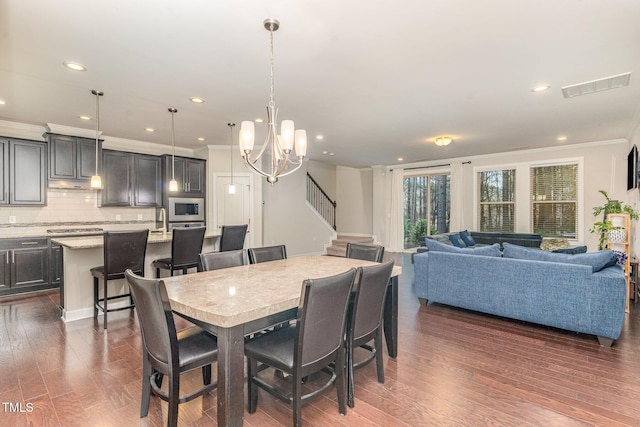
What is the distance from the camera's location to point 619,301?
9.61 ft

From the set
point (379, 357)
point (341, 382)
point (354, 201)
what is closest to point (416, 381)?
point (379, 357)

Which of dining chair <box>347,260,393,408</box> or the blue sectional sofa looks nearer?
dining chair <box>347,260,393,408</box>

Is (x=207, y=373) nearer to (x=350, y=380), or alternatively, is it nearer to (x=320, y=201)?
(x=350, y=380)

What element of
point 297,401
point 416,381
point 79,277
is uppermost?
point 79,277

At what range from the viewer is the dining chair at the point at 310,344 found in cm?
172

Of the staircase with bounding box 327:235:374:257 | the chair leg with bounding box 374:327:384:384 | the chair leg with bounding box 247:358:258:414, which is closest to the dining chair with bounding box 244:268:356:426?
the chair leg with bounding box 247:358:258:414

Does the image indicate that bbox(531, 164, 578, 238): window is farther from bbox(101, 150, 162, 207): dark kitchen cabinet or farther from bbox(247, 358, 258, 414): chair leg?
bbox(101, 150, 162, 207): dark kitchen cabinet

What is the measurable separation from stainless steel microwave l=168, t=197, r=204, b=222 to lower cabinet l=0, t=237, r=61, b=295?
199cm

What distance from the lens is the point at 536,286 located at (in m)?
3.38

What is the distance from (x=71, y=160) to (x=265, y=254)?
14.6 feet

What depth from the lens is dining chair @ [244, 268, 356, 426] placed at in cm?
172

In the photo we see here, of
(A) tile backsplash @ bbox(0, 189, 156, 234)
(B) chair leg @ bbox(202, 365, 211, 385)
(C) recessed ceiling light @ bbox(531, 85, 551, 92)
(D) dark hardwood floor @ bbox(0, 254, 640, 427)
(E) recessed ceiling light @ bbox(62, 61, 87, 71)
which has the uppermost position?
(E) recessed ceiling light @ bbox(62, 61, 87, 71)

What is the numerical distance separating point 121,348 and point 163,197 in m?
4.02

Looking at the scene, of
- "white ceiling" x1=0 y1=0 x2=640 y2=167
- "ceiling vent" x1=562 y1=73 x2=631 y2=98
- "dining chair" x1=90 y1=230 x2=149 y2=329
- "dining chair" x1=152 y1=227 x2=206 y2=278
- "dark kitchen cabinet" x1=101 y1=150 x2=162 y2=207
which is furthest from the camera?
"dark kitchen cabinet" x1=101 y1=150 x2=162 y2=207
